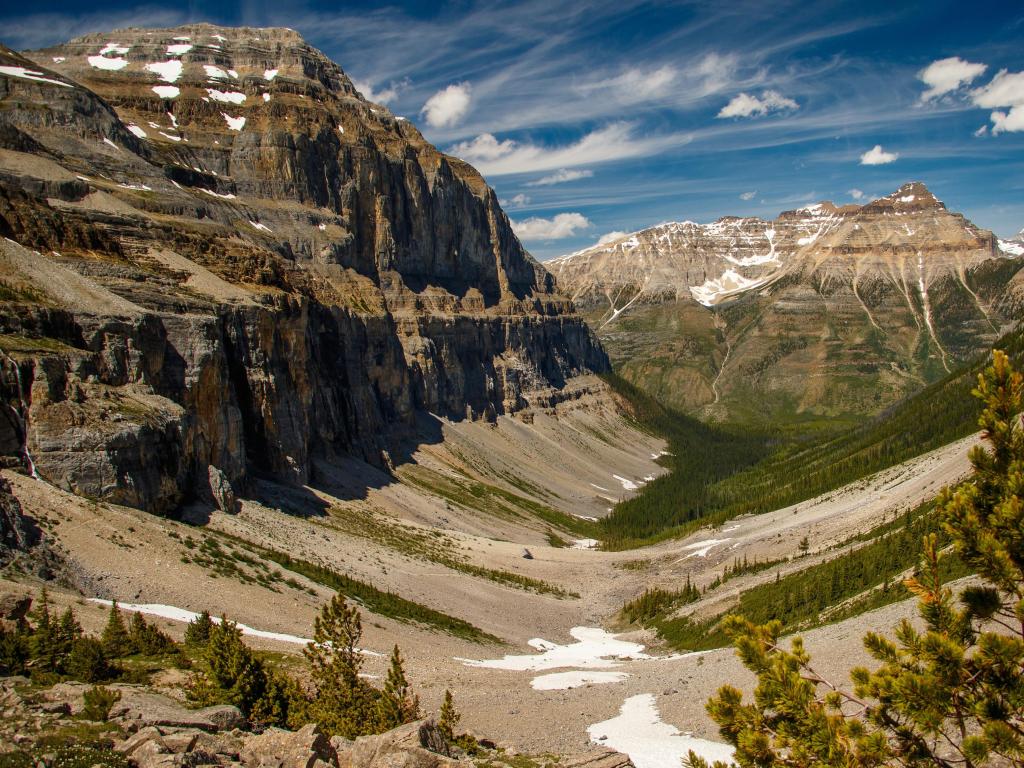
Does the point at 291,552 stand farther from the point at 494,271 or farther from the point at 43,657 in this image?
the point at 494,271

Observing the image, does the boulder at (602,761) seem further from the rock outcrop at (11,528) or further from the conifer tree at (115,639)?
the rock outcrop at (11,528)

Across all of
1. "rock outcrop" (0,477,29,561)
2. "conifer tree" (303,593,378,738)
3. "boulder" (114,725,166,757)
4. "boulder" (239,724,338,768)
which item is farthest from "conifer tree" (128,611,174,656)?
"boulder" (114,725,166,757)

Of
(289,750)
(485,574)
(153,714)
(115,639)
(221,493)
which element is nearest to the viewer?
(289,750)

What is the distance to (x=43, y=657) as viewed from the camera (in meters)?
22.6

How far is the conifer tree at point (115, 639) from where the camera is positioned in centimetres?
2619

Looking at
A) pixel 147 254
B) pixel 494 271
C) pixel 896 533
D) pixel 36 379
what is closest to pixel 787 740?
pixel 36 379

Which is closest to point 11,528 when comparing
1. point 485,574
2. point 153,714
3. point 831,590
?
point 153,714

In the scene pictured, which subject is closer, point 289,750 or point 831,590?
point 289,750

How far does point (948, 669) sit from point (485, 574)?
62514mm

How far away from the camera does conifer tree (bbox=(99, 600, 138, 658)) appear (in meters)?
26.2

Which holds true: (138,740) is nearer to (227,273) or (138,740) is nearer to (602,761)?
(602,761)

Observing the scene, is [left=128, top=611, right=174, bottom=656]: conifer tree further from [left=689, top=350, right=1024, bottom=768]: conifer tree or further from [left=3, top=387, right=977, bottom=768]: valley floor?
[left=689, top=350, right=1024, bottom=768]: conifer tree

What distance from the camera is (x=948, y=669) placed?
35.2 ft

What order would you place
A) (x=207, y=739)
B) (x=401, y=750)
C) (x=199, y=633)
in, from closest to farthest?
(x=207, y=739) < (x=401, y=750) < (x=199, y=633)
